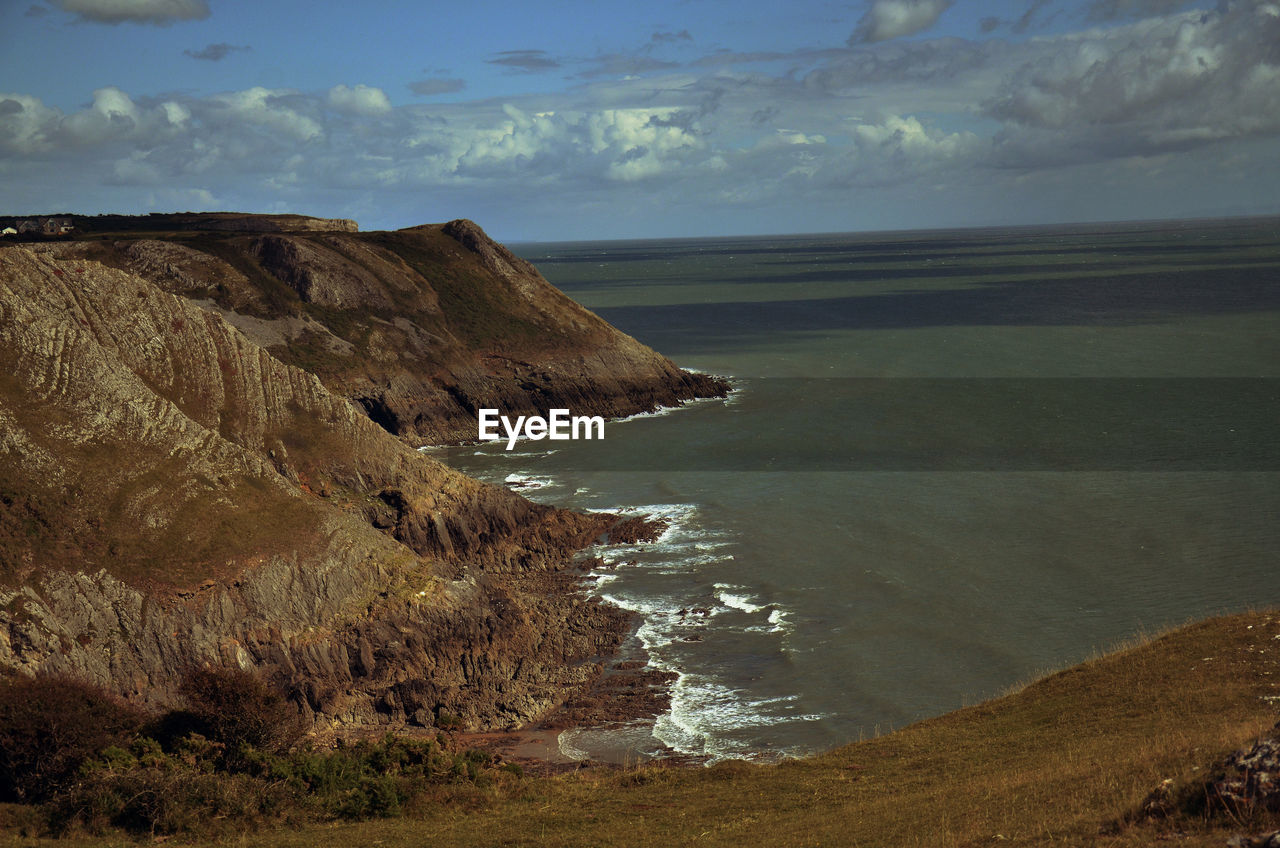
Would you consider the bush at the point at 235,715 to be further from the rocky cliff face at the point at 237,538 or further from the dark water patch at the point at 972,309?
the dark water patch at the point at 972,309

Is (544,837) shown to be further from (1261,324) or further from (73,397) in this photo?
(1261,324)

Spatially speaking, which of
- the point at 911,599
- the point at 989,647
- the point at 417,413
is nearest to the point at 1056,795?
the point at 989,647

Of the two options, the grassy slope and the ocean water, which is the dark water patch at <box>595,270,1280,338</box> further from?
the grassy slope

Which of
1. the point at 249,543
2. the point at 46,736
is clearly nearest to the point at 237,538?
the point at 249,543

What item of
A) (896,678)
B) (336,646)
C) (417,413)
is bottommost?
(896,678)

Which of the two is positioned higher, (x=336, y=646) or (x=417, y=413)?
(x=417, y=413)

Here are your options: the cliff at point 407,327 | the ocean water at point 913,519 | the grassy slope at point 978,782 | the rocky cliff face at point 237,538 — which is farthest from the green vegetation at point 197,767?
the cliff at point 407,327

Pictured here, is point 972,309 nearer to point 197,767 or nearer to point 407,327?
point 407,327
